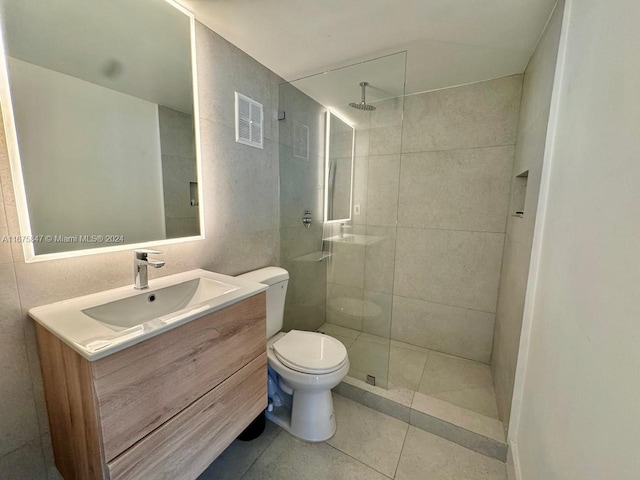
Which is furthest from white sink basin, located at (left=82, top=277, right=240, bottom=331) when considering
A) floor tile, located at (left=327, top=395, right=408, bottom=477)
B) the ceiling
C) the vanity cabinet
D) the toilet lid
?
the ceiling

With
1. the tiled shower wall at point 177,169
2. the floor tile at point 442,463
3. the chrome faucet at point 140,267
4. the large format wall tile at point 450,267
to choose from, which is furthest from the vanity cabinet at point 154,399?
the large format wall tile at point 450,267

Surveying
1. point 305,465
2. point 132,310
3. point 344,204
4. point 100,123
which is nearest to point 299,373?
point 305,465

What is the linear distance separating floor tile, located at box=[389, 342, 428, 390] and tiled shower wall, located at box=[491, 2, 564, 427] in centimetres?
50

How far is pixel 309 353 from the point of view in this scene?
1.47 m

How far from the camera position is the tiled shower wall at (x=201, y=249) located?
2.79ft

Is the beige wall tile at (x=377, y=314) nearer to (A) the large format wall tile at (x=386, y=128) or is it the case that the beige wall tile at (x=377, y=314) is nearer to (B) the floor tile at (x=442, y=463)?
(B) the floor tile at (x=442, y=463)

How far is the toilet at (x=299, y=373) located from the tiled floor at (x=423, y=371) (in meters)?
0.47

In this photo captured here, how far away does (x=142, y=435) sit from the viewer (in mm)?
772

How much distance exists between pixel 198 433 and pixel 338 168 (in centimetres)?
188

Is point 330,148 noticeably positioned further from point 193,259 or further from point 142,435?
point 142,435

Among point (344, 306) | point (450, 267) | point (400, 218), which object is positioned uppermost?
point (400, 218)

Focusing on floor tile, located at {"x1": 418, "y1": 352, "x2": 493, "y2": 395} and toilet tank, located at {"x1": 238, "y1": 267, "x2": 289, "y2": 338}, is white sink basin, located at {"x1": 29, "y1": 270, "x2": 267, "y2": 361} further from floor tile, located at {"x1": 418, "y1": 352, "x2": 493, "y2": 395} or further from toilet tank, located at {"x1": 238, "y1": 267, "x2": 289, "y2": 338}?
floor tile, located at {"x1": 418, "y1": 352, "x2": 493, "y2": 395}

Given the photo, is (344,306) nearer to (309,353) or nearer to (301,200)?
(309,353)

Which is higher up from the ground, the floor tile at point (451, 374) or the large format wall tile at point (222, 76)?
the large format wall tile at point (222, 76)
